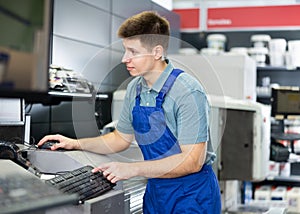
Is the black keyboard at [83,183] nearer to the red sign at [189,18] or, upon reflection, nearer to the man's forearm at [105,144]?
the man's forearm at [105,144]

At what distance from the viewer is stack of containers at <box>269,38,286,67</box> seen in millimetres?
5570

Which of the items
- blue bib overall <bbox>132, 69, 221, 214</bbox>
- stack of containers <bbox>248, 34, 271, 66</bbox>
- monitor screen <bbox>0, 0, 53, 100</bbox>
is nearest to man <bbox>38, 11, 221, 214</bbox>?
blue bib overall <bbox>132, 69, 221, 214</bbox>

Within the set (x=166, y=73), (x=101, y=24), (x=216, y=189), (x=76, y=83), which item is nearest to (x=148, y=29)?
(x=166, y=73)

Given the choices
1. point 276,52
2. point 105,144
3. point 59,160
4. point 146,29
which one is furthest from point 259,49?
point 59,160

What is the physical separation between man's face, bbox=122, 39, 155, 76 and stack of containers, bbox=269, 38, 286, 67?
4.07 m

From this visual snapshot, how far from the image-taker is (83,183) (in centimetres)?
149

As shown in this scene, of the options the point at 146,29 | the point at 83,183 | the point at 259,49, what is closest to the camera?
the point at 83,183

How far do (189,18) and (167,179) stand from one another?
4.37m

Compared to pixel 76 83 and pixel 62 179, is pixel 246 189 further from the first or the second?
pixel 62 179

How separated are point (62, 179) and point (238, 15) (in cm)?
478

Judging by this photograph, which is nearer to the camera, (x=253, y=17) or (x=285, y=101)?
(x=285, y=101)

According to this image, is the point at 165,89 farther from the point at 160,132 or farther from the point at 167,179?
the point at 167,179

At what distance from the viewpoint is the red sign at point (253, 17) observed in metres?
5.67

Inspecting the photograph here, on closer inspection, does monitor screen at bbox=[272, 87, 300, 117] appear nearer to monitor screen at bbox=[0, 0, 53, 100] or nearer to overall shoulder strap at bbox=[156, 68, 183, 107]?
overall shoulder strap at bbox=[156, 68, 183, 107]
